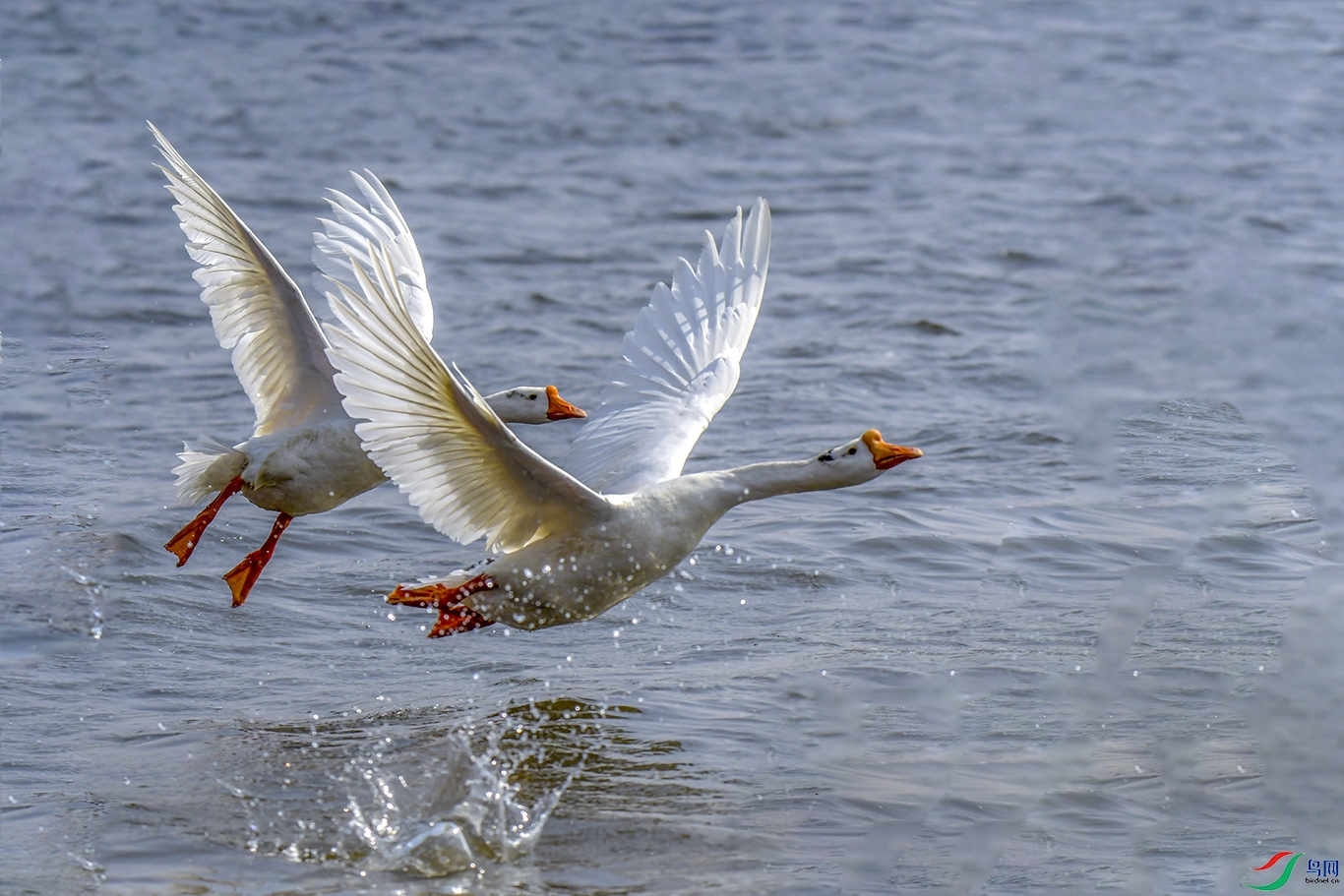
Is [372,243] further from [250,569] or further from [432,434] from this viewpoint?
[432,434]

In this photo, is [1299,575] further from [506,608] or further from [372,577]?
[372,577]

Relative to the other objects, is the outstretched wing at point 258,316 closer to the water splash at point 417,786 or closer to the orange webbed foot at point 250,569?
the orange webbed foot at point 250,569

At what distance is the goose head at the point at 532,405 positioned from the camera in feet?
25.3

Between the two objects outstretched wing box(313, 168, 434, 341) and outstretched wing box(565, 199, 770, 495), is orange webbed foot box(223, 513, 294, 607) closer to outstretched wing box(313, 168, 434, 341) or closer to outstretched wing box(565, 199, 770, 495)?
outstretched wing box(313, 168, 434, 341)

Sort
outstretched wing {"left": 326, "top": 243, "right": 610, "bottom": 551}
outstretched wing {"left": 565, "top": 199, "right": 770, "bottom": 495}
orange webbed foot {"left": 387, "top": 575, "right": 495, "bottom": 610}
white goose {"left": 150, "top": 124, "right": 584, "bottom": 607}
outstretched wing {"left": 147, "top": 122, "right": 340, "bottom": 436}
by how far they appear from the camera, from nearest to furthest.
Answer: outstretched wing {"left": 326, "top": 243, "right": 610, "bottom": 551} → orange webbed foot {"left": 387, "top": 575, "right": 495, "bottom": 610} → outstretched wing {"left": 147, "top": 122, "right": 340, "bottom": 436} → white goose {"left": 150, "top": 124, "right": 584, "bottom": 607} → outstretched wing {"left": 565, "top": 199, "right": 770, "bottom": 495}

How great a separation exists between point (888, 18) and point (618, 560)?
19.5 meters

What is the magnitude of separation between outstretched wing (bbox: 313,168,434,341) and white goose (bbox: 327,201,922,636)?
109 centimetres

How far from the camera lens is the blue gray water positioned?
5973 millimetres

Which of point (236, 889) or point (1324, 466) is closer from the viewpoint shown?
point (236, 889)

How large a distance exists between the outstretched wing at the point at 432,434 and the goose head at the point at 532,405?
133 cm

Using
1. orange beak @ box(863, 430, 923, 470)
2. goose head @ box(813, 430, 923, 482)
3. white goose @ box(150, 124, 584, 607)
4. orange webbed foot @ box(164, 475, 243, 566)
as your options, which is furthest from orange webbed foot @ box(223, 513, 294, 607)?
orange beak @ box(863, 430, 923, 470)

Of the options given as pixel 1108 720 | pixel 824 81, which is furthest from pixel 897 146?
pixel 1108 720

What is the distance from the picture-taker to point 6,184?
15.8 metres

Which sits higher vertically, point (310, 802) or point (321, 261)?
point (321, 261)
